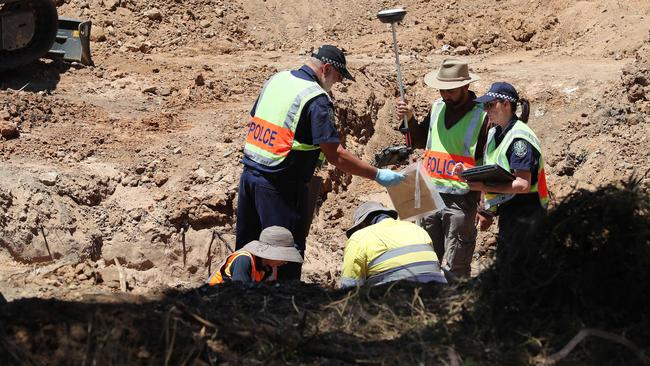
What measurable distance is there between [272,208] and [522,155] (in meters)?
1.70

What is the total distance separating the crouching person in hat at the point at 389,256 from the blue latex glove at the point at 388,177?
0.61 m

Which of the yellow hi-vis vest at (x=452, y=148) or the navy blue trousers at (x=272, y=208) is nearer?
the navy blue trousers at (x=272, y=208)

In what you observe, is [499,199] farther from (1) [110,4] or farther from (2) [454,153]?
(1) [110,4]

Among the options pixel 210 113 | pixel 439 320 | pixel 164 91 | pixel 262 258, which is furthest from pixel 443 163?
pixel 164 91

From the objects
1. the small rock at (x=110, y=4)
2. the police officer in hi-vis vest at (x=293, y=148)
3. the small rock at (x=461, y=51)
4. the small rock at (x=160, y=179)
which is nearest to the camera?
the police officer in hi-vis vest at (x=293, y=148)

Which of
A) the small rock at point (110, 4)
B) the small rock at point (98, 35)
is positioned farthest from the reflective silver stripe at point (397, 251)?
the small rock at point (110, 4)

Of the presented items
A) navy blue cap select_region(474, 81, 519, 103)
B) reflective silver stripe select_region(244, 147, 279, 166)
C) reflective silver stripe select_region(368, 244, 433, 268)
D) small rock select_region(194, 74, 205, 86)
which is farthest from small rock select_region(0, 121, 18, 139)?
navy blue cap select_region(474, 81, 519, 103)

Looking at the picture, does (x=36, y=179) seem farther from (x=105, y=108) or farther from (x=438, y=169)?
(x=438, y=169)

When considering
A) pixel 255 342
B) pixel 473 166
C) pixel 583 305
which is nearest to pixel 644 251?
pixel 583 305

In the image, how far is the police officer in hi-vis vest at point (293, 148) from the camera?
Result: 21.0ft

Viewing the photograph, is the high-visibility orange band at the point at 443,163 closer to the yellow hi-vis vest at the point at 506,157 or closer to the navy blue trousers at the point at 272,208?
the yellow hi-vis vest at the point at 506,157

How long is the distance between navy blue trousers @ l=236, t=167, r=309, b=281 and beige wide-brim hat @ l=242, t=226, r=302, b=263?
0.62 ft

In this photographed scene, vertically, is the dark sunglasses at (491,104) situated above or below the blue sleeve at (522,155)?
above

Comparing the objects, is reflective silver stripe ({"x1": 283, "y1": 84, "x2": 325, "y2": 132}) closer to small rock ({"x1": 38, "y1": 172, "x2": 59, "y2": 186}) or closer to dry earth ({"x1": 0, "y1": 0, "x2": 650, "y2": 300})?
dry earth ({"x1": 0, "y1": 0, "x2": 650, "y2": 300})
